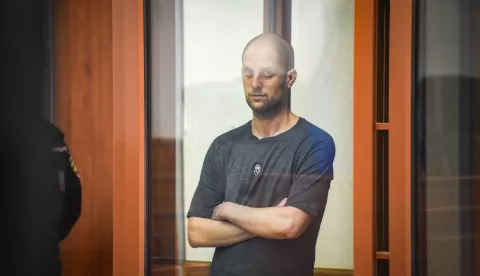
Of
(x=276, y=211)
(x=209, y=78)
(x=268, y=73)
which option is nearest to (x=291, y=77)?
(x=268, y=73)

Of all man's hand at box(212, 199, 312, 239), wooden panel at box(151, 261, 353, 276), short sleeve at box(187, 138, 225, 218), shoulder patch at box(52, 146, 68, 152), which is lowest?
wooden panel at box(151, 261, 353, 276)

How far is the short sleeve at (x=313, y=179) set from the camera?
4.44ft

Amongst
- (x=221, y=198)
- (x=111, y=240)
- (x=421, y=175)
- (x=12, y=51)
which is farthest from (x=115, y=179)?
(x=421, y=175)

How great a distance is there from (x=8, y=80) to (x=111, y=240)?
1.45ft

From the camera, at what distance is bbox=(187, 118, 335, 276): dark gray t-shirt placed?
136 cm

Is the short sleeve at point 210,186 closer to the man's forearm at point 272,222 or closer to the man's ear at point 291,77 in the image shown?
the man's forearm at point 272,222

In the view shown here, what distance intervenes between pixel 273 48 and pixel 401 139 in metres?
0.36

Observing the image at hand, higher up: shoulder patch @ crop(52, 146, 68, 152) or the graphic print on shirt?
shoulder patch @ crop(52, 146, 68, 152)

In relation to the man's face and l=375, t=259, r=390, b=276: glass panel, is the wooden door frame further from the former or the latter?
the man's face

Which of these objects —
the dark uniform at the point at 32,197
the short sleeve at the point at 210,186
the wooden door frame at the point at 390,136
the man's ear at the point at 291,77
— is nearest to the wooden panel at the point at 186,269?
the short sleeve at the point at 210,186

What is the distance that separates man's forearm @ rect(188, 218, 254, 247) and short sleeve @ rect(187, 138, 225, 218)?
0.02 meters

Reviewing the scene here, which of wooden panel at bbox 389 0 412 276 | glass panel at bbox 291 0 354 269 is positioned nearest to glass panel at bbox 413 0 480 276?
wooden panel at bbox 389 0 412 276

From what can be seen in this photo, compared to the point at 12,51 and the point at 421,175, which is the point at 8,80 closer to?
the point at 12,51

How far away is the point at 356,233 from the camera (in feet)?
4.48
